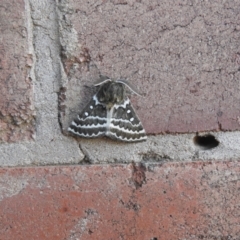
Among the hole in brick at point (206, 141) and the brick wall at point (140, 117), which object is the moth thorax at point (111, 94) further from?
the hole in brick at point (206, 141)

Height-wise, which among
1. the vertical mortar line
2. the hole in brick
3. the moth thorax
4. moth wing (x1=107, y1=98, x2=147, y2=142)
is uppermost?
the vertical mortar line

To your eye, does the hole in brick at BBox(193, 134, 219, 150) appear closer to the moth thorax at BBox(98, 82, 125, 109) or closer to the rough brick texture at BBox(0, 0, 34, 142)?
the moth thorax at BBox(98, 82, 125, 109)

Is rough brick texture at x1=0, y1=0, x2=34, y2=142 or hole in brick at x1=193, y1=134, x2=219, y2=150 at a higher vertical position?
rough brick texture at x1=0, y1=0, x2=34, y2=142

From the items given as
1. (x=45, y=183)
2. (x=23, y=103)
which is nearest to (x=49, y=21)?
(x=23, y=103)

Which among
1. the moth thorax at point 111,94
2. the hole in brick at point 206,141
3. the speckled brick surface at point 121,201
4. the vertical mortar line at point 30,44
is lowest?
the speckled brick surface at point 121,201

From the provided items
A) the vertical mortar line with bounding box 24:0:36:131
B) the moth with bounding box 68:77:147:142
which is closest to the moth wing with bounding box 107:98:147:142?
the moth with bounding box 68:77:147:142

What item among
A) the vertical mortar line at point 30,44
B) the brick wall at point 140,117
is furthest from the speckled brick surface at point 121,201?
the vertical mortar line at point 30,44
